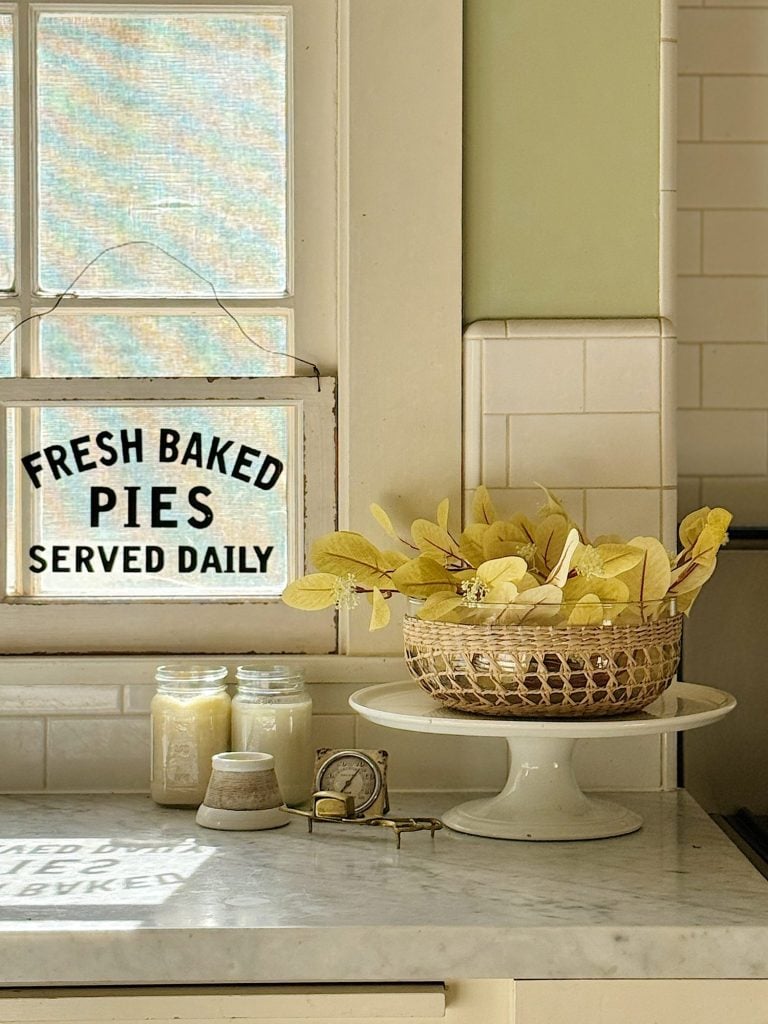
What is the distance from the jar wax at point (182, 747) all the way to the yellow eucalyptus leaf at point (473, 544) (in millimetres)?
399

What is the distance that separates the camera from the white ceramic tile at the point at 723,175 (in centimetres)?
183

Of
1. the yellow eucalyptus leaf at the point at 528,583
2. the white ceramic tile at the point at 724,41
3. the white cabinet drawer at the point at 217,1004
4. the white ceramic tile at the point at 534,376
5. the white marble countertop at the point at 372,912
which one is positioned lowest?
the white cabinet drawer at the point at 217,1004

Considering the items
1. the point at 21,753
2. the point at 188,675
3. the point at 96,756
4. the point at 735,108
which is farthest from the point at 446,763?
the point at 735,108

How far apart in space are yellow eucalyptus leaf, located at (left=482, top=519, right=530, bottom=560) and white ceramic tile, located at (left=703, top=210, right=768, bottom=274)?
571 millimetres

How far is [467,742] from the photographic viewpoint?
67.0 inches

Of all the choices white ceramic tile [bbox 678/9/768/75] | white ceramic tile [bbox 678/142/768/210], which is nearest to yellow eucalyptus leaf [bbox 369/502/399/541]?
white ceramic tile [bbox 678/142/768/210]

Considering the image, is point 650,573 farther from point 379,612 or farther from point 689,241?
point 689,241

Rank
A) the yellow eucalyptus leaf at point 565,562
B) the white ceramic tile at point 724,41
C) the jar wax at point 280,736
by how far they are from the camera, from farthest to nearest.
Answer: the white ceramic tile at point 724,41 → the jar wax at point 280,736 → the yellow eucalyptus leaf at point 565,562

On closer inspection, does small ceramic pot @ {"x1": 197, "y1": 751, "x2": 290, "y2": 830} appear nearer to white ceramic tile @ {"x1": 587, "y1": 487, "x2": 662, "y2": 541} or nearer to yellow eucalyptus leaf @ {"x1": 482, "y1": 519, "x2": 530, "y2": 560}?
yellow eucalyptus leaf @ {"x1": 482, "y1": 519, "x2": 530, "y2": 560}

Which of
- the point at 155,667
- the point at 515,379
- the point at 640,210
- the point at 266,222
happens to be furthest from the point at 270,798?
the point at 640,210

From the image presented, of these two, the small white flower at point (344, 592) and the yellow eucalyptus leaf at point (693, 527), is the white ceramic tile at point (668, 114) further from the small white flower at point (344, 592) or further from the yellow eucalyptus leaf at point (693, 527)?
the small white flower at point (344, 592)

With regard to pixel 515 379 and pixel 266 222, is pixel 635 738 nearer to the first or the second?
pixel 515 379

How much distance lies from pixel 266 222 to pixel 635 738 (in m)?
0.92

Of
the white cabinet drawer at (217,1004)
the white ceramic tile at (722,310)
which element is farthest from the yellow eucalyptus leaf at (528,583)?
the white ceramic tile at (722,310)
